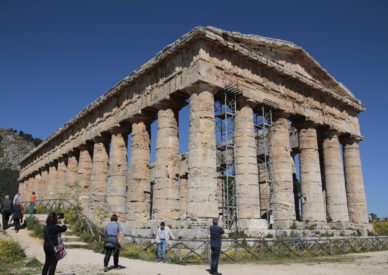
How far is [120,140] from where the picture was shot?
21.7 m

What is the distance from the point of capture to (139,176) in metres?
18.8

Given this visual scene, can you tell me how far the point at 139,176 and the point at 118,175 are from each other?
2749mm

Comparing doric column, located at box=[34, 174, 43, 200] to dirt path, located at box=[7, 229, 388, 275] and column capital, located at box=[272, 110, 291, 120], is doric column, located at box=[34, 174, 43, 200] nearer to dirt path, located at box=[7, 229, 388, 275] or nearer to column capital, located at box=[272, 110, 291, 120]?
dirt path, located at box=[7, 229, 388, 275]

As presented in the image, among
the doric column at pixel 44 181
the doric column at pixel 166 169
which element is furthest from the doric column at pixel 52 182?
the doric column at pixel 166 169

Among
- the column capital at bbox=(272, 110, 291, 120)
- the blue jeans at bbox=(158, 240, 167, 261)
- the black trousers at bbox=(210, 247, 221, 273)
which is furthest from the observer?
the column capital at bbox=(272, 110, 291, 120)

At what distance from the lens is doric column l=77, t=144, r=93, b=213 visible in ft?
81.2

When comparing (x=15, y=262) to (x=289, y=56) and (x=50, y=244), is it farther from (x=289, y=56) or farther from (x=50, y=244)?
(x=289, y=56)

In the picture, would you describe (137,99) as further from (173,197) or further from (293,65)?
(293,65)

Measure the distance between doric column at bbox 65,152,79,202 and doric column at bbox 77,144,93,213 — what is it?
3.91 feet

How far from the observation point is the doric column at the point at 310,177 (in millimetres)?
18797

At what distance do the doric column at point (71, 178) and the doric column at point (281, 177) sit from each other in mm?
15462

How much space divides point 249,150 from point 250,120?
5.16ft

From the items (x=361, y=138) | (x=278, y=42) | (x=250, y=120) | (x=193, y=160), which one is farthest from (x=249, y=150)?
(x=361, y=138)

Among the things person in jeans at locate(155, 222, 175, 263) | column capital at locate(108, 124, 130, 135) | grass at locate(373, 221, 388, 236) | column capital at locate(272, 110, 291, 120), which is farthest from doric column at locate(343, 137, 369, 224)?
person in jeans at locate(155, 222, 175, 263)
